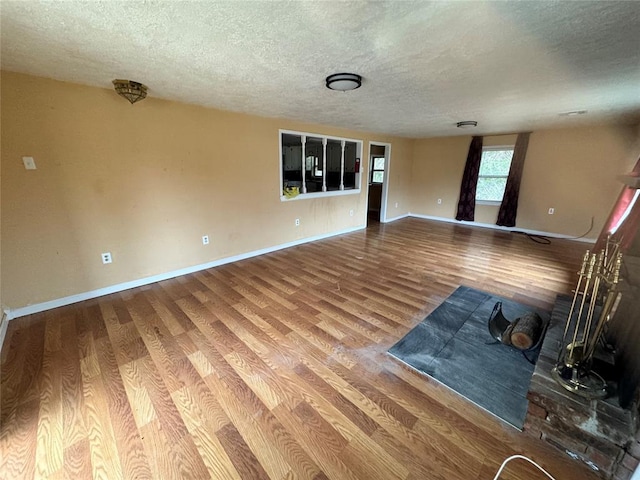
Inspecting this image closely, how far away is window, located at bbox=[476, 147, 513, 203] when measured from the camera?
5.59 meters

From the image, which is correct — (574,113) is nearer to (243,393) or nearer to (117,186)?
(243,393)

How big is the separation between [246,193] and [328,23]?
272cm

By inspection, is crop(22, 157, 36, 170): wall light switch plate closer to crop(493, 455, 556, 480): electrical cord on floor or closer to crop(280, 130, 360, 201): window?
crop(280, 130, 360, 201): window

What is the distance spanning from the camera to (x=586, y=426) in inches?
46.9

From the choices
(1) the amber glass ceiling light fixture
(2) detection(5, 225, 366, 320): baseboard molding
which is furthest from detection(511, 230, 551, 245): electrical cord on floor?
(1) the amber glass ceiling light fixture

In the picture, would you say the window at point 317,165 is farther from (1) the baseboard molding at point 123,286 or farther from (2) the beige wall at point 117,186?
(1) the baseboard molding at point 123,286

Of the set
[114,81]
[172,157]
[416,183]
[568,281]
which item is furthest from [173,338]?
[416,183]

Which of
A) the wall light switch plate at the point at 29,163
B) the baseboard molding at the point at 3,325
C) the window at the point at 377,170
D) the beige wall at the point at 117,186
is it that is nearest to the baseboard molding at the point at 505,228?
the window at the point at 377,170

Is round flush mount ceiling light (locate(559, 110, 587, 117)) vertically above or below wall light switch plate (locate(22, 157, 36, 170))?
above

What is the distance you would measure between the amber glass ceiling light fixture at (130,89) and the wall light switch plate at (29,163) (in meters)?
0.96

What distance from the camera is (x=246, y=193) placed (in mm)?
3748

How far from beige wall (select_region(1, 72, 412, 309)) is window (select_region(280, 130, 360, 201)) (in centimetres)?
39

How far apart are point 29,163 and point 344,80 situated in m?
2.84

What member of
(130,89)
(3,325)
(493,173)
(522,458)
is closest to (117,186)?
(130,89)
